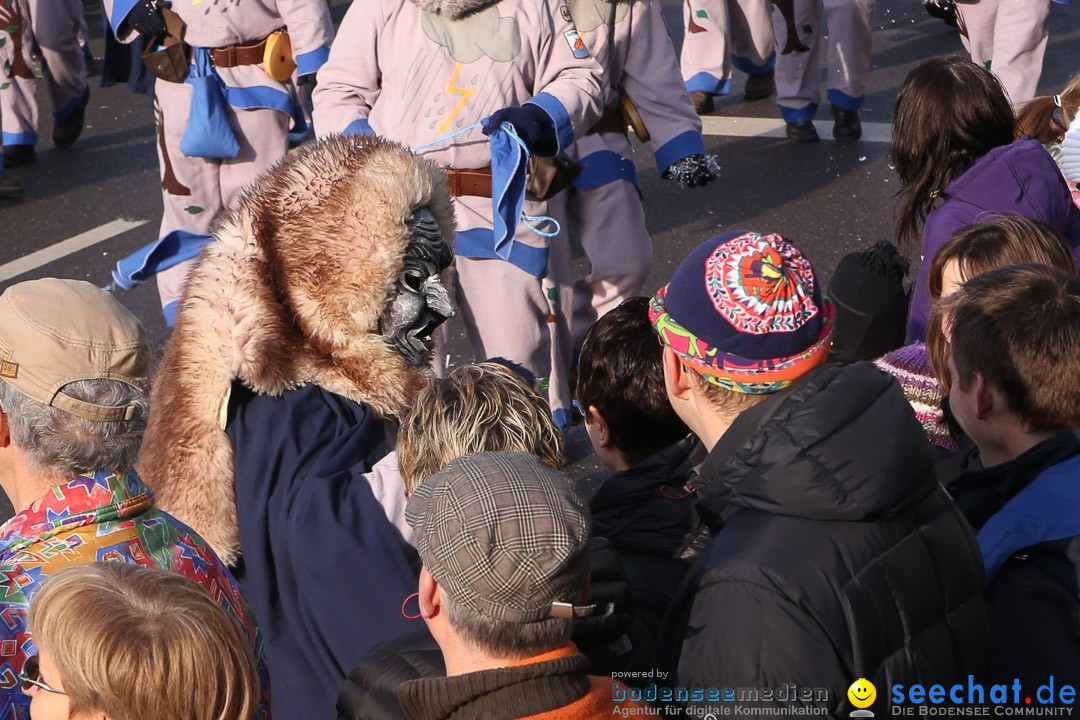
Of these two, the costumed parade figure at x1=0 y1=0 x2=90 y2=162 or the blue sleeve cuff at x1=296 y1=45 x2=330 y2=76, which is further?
the costumed parade figure at x1=0 y1=0 x2=90 y2=162

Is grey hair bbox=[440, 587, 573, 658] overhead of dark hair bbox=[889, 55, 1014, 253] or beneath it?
overhead

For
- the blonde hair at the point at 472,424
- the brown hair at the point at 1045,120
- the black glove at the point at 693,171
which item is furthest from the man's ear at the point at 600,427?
the brown hair at the point at 1045,120

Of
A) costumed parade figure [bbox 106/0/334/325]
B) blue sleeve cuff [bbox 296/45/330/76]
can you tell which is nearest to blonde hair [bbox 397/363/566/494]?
costumed parade figure [bbox 106/0/334/325]

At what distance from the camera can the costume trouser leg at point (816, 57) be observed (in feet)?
21.4

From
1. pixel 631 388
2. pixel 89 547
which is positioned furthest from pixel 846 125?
pixel 89 547

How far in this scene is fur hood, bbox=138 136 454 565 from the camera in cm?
228

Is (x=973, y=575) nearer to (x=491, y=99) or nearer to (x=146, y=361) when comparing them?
(x=146, y=361)

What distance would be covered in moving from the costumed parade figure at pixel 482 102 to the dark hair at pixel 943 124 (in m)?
0.91

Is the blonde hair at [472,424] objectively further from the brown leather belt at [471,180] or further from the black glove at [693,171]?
the black glove at [693,171]

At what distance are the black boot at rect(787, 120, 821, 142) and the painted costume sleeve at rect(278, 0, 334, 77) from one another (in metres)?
3.01

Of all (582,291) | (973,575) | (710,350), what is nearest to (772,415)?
(710,350)

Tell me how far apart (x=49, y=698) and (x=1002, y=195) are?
268cm

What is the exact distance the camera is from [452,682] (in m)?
1.44

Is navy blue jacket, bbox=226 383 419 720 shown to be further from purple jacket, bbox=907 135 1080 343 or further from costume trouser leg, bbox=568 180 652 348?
costume trouser leg, bbox=568 180 652 348
